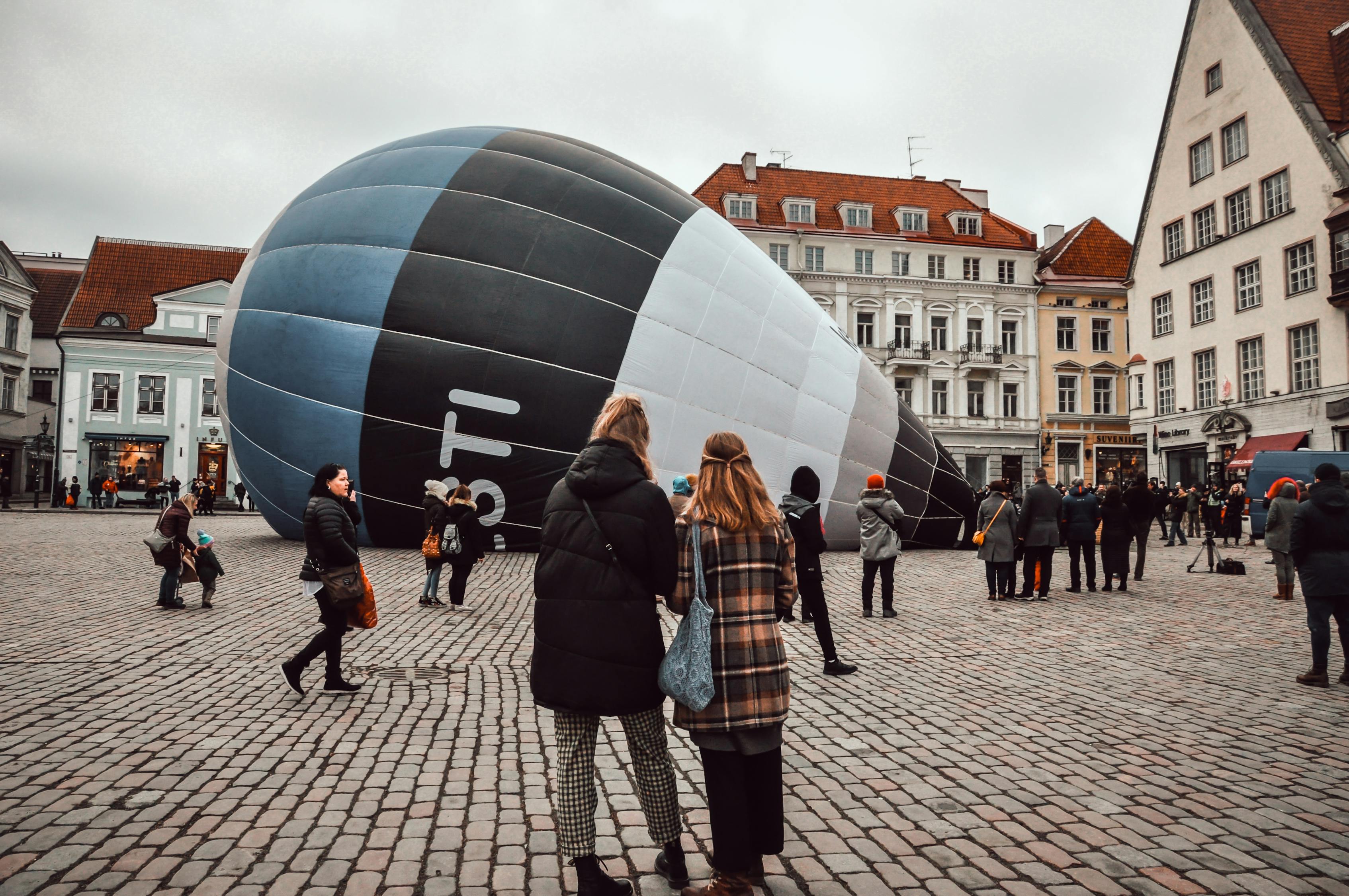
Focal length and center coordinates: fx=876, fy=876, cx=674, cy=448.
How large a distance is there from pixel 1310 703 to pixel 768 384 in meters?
8.72

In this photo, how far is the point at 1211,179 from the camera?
1351 inches

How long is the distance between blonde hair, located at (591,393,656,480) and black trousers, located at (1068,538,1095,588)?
37.9 ft

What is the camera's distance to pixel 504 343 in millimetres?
13211

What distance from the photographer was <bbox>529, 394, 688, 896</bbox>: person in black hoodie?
325cm

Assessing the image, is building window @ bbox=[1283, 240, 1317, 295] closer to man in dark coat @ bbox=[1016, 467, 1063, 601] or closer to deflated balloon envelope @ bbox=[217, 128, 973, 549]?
deflated balloon envelope @ bbox=[217, 128, 973, 549]

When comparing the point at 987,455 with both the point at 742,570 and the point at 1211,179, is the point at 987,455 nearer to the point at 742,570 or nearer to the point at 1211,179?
the point at 1211,179

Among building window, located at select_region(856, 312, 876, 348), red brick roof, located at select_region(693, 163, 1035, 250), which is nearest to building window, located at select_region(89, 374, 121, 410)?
red brick roof, located at select_region(693, 163, 1035, 250)

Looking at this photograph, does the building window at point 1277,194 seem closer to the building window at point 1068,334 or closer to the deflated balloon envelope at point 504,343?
the building window at point 1068,334

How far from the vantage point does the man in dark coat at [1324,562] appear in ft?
22.1

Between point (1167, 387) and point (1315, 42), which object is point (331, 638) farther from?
point (1315, 42)

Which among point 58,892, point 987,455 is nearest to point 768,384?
point 58,892

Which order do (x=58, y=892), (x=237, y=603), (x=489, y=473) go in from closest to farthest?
(x=58, y=892)
(x=237, y=603)
(x=489, y=473)

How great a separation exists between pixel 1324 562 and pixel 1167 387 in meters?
34.6

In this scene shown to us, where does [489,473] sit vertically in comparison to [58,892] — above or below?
above
